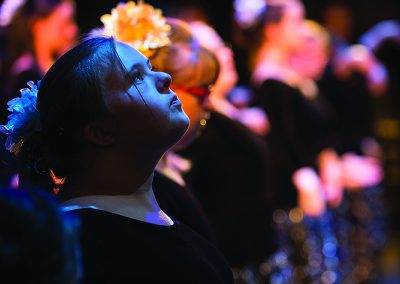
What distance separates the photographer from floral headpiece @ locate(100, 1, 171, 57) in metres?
2.33

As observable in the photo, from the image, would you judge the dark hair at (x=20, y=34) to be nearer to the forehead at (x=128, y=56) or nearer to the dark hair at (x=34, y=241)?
the forehead at (x=128, y=56)

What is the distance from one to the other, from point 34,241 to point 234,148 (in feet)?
7.78

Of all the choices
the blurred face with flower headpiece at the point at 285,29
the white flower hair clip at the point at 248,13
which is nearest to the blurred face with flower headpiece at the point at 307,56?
the blurred face with flower headpiece at the point at 285,29

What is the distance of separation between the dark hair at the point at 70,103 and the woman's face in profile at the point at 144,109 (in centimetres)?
2

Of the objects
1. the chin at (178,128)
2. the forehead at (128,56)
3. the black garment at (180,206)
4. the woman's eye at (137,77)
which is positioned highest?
the forehead at (128,56)

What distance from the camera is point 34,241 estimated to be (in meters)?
1.22

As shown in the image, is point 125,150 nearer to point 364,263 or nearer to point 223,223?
point 223,223

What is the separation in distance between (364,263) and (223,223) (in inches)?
82.1

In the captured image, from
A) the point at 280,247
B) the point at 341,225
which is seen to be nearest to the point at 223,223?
the point at 280,247

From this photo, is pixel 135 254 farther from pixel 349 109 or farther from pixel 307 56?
pixel 349 109

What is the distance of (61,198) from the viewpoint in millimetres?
1753

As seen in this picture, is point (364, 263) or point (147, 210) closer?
point (147, 210)

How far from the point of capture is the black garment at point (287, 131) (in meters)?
4.19

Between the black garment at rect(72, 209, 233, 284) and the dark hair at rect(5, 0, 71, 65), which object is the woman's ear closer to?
the black garment at rect(72, 209, 233, 284)
